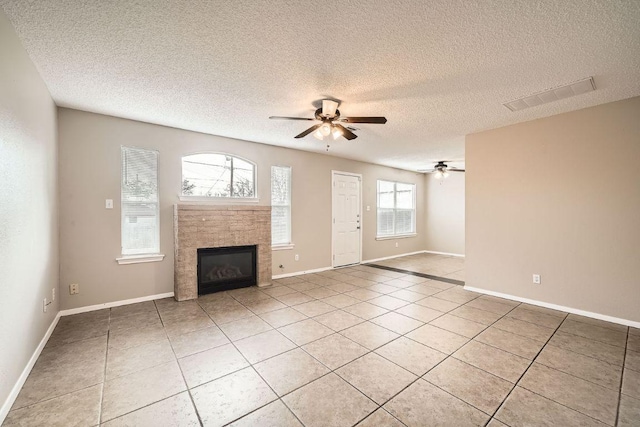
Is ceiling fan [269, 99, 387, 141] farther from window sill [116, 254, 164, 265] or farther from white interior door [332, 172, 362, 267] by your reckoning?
Answer: white interior door [332, 172, 362, 267]

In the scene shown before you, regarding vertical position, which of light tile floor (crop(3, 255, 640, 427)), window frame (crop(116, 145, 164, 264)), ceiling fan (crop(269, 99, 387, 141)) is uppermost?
ceiling fan (crop(269, 99, 387, 141))

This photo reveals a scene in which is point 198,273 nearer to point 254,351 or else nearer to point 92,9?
point 254,351

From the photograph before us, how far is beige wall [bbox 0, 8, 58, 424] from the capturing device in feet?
5.79

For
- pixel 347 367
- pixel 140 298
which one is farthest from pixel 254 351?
pixel 140 298

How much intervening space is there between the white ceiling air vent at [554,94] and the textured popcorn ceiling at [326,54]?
11 centimetres

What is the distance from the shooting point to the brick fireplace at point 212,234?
3939 mm

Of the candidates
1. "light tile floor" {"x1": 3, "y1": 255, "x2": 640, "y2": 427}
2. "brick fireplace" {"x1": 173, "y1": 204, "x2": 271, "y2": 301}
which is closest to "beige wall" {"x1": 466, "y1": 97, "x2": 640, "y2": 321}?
"light tile floor" {"x1": 3, "y1": 255, "x2": 640, "y2": 427}

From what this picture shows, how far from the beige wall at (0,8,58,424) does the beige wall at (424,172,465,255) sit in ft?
27.5

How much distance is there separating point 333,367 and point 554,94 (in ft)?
11.8

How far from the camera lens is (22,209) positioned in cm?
210

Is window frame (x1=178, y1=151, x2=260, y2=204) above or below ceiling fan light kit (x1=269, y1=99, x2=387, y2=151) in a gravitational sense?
below

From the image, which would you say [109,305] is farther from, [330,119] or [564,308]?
[564,308]

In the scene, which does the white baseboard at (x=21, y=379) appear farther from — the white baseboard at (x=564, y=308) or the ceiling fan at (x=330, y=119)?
the white baseboard at (x=564, y=308)

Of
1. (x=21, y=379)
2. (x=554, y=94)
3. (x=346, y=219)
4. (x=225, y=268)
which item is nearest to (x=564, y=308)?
(x=554, y=94)
